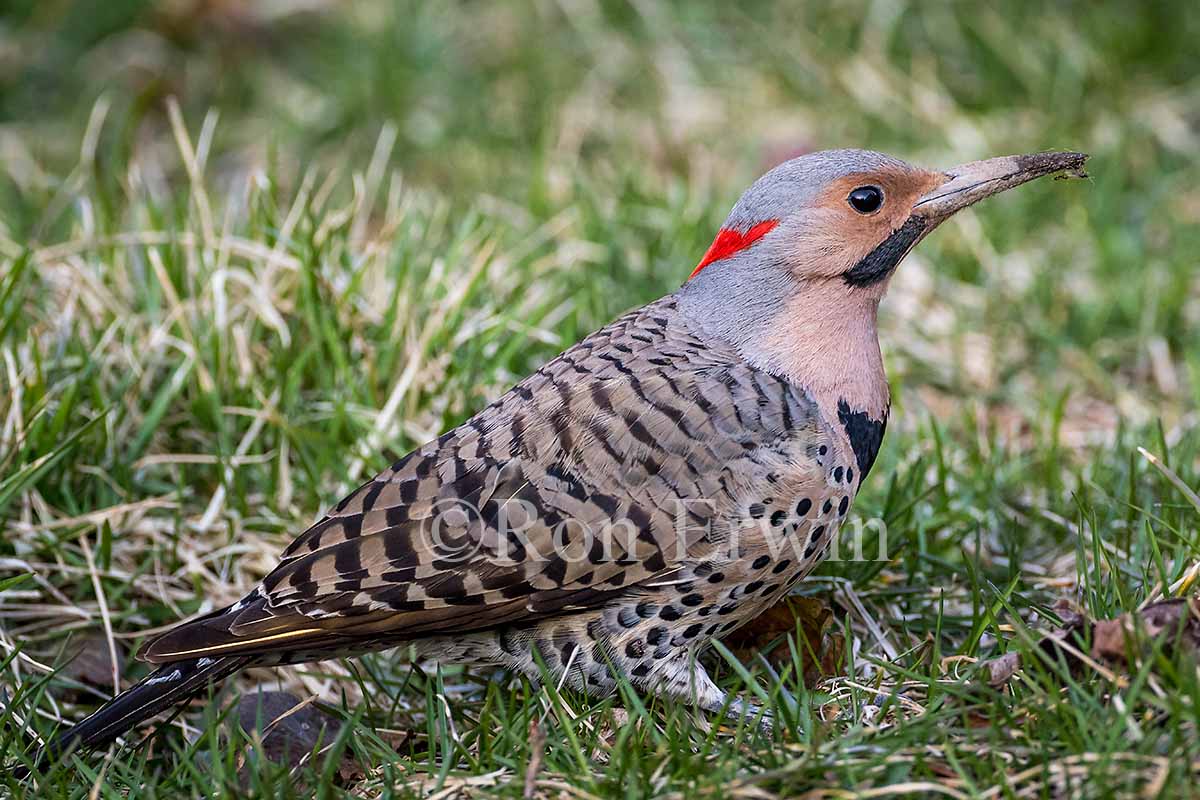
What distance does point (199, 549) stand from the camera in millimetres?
4586

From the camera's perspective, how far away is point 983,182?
4086mm

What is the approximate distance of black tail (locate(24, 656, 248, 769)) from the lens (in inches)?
145

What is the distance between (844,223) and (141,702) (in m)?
2.35

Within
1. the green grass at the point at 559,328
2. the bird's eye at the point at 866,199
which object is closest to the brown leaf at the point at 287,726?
the green grass at the point at 559,328

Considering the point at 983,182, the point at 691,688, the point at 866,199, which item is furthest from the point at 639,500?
the point at 983,182

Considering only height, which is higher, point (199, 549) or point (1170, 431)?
point (1170, 431)

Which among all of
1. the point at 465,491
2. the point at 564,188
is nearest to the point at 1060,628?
the point at 465,491

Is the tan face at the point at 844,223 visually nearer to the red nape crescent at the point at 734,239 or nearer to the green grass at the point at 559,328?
the red nape crescent at the point at 734,239

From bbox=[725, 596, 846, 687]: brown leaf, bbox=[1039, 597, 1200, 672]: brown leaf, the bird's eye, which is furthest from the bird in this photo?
bbox=[1039, 597, 1200, 672]: brown leaf

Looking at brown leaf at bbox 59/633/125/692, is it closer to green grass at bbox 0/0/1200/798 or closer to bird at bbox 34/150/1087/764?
green grass at bbox 0/0/1200/798

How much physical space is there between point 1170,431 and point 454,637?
3.08 metres

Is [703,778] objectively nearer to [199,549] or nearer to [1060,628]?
[1060,628]

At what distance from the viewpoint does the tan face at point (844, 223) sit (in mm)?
4012

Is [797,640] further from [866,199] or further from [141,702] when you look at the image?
[141,702]
